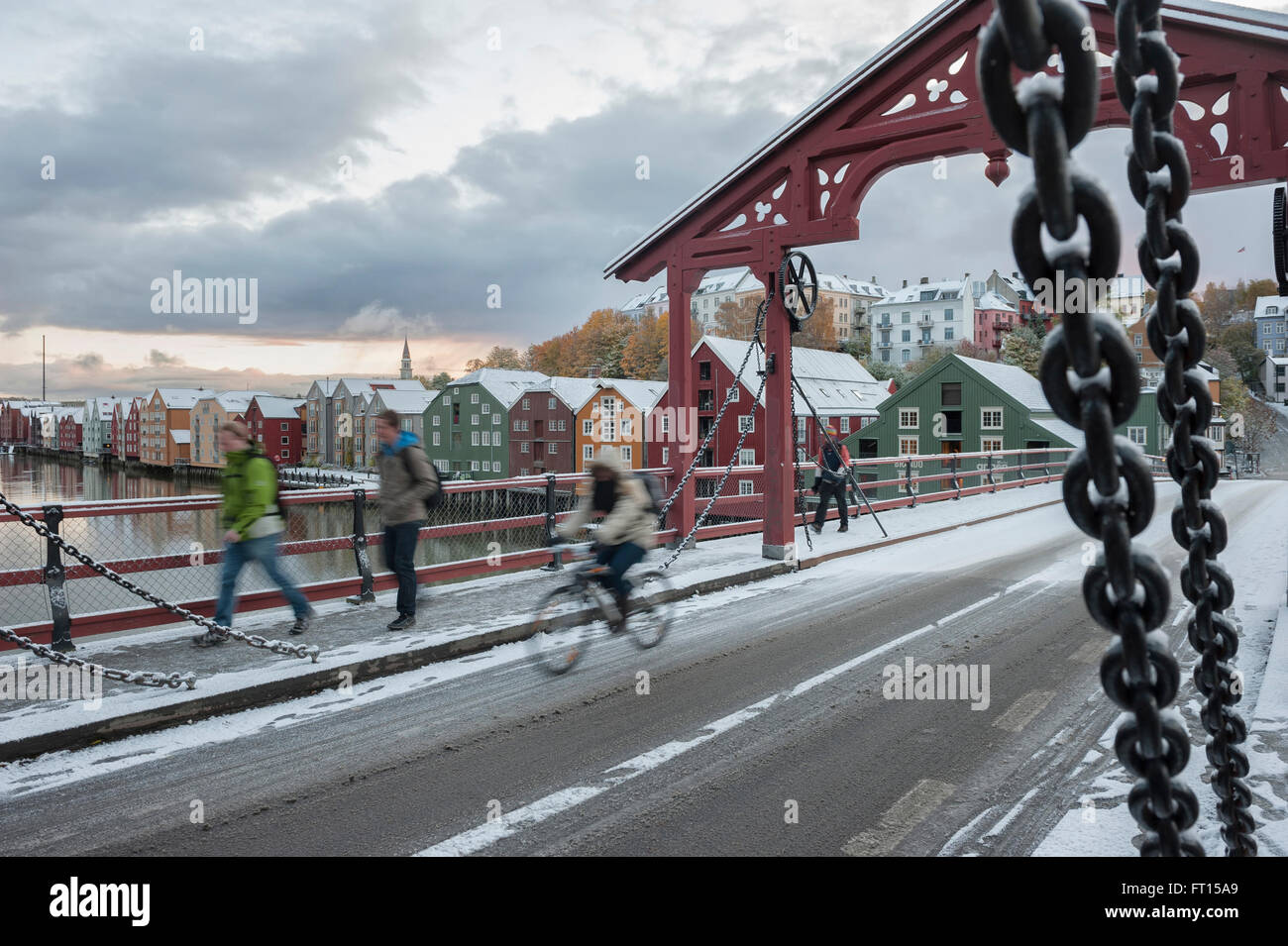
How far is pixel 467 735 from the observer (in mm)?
5910

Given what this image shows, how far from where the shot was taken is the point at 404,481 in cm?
862

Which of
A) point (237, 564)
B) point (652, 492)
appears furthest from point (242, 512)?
point (652, 492)

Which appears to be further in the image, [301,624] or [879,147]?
[879,147]

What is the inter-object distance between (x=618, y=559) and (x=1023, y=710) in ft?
11.9

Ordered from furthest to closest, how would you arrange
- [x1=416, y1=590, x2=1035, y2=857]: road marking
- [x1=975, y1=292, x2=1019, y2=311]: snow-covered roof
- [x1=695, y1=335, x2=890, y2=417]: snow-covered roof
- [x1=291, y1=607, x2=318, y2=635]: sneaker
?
[x1=975, y1=292, x2=1019, y2=311]: snow-covered roof, [x1=695, y1=335, x2=890, y2=417]: snow-covered roof, [x1=291, y1=607, x2=318, y2=635]: sneaker, [x1=416, y1=590, x2=1035, y2=857]: road marking

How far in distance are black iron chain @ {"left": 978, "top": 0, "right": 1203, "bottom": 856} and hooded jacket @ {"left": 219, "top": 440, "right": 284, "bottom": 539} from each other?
7.78 m

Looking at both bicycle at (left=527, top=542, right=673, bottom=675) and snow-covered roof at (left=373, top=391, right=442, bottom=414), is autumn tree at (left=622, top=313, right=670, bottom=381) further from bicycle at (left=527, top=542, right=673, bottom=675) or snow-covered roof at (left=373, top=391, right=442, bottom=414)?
bicycle at (left=527, top=542, right=673, bottom=675)

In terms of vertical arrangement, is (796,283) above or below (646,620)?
above

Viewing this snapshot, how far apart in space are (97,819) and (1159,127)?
5455 millimetres

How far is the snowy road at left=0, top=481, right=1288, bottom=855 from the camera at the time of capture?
4.41 metres

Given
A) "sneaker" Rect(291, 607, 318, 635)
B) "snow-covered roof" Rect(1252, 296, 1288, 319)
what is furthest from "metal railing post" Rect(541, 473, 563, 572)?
→ "snow-covered roof" Rect(1252, 296, 1288, 319)

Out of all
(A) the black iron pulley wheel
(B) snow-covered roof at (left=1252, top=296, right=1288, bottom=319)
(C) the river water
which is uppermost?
(B) snow-covered roof at (left=1252, top=296, right=1288, bottom=319)

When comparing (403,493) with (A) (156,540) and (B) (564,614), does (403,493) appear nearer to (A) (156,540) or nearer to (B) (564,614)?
(B) (564,614)

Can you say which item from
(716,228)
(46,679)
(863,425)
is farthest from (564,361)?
(46,679)
